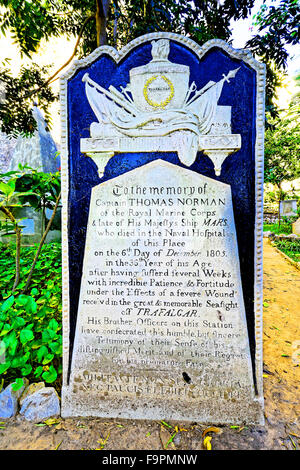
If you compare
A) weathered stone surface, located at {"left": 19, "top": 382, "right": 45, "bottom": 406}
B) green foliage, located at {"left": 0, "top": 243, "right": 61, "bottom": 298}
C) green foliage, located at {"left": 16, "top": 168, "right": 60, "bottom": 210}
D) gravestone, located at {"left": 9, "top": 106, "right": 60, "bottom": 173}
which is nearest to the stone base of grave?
weathered stone surface, located at {"left": 19, "top": 382, "right": 45, "bottom": 406}

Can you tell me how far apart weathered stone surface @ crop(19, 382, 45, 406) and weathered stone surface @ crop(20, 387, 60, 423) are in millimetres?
34

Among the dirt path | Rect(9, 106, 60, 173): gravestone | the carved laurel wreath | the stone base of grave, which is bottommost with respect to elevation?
the dirt path

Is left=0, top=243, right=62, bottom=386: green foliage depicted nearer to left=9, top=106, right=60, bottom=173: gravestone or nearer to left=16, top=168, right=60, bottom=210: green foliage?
left=16, top=168, right=60, bottom=210: green foliage

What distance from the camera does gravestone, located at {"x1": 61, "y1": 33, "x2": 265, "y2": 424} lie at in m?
1.85

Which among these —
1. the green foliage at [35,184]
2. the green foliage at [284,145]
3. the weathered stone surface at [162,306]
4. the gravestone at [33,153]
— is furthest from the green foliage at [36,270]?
the green foliage at [284,145]

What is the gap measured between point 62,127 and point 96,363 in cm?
188

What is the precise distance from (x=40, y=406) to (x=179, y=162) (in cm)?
216

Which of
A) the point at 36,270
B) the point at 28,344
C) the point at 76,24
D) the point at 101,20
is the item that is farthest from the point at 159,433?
the point at 76,24

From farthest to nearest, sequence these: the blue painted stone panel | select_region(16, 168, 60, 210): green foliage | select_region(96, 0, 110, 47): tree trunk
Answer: select_region(96, 0, 110, 47): tree trunk
select_region(16, 168, 60, 210): green foliage
the blue painted stone panel

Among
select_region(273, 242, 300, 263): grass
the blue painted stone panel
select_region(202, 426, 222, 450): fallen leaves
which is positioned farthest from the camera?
select_region(273, 242, 300, 263): grass

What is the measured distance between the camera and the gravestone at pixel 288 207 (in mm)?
13938

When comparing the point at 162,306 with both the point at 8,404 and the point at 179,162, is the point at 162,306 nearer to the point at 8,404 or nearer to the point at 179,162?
the point at 179,162

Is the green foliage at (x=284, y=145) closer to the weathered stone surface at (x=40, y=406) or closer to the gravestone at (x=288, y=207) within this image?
the gravestone at (x=288, y=207)

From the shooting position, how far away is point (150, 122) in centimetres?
190
